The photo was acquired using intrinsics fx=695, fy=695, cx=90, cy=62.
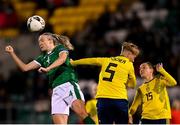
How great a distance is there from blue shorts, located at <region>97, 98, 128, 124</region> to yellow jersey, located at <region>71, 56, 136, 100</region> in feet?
0.24

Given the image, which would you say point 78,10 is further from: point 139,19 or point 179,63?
point 179,63

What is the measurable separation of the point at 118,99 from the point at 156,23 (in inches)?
351

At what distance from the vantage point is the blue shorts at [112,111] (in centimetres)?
1023

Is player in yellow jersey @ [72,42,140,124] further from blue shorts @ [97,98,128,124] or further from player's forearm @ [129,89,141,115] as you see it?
player's forearm @ [129,89,141,115]

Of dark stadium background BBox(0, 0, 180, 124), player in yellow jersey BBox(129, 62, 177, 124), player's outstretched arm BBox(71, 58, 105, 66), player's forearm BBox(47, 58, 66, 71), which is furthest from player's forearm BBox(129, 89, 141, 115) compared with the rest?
dark stadium background BBox(0, 0, 180, 124)

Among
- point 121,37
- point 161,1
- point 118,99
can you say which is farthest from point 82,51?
point 118,99

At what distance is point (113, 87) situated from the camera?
33.4 ft

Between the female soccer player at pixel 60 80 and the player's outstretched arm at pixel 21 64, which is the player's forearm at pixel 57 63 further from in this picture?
the player's outstretched arm at pixel 21 64

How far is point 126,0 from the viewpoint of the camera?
72.5 feet

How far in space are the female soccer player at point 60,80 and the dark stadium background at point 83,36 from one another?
5.41 metres

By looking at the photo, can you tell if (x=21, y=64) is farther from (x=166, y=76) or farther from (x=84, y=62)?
(x=166, y=76)

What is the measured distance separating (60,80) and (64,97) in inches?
10.4

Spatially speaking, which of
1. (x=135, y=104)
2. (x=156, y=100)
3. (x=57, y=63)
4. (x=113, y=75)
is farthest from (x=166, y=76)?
(x=57, y=63)

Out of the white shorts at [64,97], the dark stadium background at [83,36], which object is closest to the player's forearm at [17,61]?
the white shorts at [64,97]
